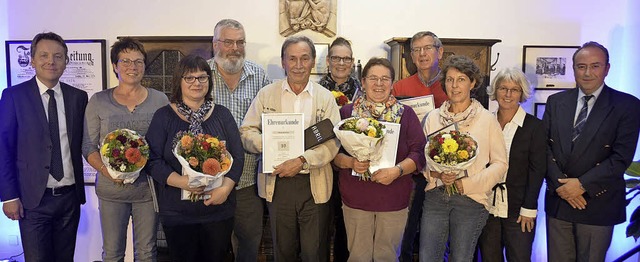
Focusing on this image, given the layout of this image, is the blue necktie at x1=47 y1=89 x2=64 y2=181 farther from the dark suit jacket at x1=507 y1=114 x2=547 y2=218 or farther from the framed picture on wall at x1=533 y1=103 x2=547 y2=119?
the framed picture on wall at x1=533 y1=103 x2=547 y2=119

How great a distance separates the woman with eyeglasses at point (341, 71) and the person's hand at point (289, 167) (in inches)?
35.7

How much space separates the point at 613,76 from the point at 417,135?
8.89ft

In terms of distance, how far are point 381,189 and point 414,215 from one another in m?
0.68

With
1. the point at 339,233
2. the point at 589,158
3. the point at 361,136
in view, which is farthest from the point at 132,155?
the point at 589,158

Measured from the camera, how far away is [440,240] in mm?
2500

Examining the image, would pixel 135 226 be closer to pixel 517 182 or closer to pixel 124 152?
pixel 124 152

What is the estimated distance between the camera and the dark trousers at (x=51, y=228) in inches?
103

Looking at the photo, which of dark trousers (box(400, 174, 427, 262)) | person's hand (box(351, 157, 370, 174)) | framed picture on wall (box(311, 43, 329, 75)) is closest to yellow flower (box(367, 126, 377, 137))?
person's hand (box(351, 157, 370, 174))

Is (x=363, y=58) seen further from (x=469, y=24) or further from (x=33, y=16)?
(x=33, y=16)

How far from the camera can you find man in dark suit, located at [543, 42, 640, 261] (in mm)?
2648

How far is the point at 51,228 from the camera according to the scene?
2.69 m

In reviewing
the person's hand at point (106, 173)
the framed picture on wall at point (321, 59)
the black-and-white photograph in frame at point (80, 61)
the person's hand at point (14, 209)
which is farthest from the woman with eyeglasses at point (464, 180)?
the black-and-white photograph in frame at point (80, 61)

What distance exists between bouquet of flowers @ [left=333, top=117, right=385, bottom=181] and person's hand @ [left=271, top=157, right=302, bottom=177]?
283 millimetres

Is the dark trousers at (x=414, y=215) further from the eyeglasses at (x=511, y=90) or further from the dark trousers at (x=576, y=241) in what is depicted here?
the dark trousers at (x=576, y=241)
